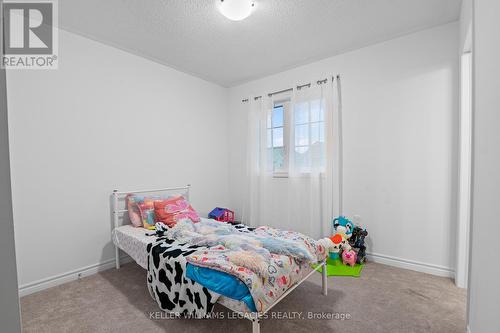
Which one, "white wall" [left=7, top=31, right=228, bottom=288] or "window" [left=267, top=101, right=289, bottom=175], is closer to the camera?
"white wall" [left=7, top=31, right=228, bottom=288]

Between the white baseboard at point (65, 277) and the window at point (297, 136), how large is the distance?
102 inches

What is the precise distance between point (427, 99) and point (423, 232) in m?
1.50

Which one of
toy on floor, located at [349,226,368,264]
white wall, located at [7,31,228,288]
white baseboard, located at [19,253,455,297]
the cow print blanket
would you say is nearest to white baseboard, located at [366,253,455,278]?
white baseboard, located at [19,253,455,297]

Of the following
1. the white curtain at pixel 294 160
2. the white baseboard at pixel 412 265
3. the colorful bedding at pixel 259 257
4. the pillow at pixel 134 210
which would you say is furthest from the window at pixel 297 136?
the pillow at pixel 134 210

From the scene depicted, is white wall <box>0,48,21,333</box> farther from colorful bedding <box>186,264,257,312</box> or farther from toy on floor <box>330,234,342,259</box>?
toy on floor <box>330,234,342,259</box>

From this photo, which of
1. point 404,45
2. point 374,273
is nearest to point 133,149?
point 374,273

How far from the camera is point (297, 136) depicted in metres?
3.46

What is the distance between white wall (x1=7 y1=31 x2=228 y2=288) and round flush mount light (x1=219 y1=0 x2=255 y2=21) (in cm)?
167

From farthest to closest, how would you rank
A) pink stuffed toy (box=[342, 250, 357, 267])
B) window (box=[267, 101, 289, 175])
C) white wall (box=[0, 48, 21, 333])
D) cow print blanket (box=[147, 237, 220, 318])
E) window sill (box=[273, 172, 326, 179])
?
1. window (box=[267, 101, 289, 175])
2. window sill (box=[273, 172, 326, 179])
3. pink stuffed toy (box=[342, 250, 357, 267])
4. cow print blanket (box=[147, 237, 220, 318])
5. white wall (box=[0, 48, 21, 333])

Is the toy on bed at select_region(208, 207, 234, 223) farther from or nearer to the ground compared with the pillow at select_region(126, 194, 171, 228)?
nearer to the ground

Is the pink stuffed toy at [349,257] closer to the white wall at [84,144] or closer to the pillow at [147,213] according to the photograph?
the pillow at [147,213]

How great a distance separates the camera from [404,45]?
273cm

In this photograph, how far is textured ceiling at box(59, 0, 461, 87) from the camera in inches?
87.0

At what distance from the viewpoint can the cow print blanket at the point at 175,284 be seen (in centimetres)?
164
